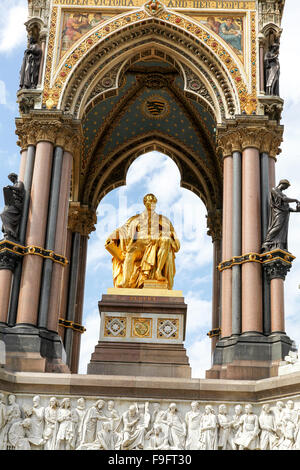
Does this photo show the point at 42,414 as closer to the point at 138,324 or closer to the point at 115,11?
the point at 138,324

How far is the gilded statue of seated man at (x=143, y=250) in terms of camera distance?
22.0 metres

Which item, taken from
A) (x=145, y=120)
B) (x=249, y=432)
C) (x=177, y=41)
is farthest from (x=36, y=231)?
(x=145, y=120)

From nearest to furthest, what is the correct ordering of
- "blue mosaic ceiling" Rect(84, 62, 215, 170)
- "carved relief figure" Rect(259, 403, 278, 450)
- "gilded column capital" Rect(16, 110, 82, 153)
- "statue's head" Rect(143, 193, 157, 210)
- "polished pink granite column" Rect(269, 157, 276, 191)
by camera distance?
"carved relief figure" Rect(259, 403, 278, 450) < "polished pink granite column" Rect(269, 157, 276, 191) < "gilded column capital" Rect(16, 110, 82, 153) < "statue's head" Rect(143, 193, 157, 210) < "blue mosaic ceiling" Rect(84, 62, 215, 170)

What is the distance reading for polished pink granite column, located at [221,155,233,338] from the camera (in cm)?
1928

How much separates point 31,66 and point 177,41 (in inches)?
163

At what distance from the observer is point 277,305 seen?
18766 mm

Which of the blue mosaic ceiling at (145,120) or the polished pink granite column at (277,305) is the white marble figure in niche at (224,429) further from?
the blue mosaic ceiling at (145,120)

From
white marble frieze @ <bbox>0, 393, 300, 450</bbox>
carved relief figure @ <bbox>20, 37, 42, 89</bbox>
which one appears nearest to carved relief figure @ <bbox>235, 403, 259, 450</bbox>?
white marble frieze @ <bbox>0, 393, 300, 450</bbox>

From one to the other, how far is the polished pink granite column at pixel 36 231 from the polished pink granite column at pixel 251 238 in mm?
5016

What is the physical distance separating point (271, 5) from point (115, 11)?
4396 mm

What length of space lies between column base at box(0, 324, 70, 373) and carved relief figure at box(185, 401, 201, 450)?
316 cm

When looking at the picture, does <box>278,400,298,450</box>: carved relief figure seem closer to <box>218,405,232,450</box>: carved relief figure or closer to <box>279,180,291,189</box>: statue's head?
<box>218,405,232,450</box>: carved relief figure

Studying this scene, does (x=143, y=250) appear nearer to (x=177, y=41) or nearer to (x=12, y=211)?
(x=12, y=211)

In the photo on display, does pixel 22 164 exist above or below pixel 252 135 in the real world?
below
